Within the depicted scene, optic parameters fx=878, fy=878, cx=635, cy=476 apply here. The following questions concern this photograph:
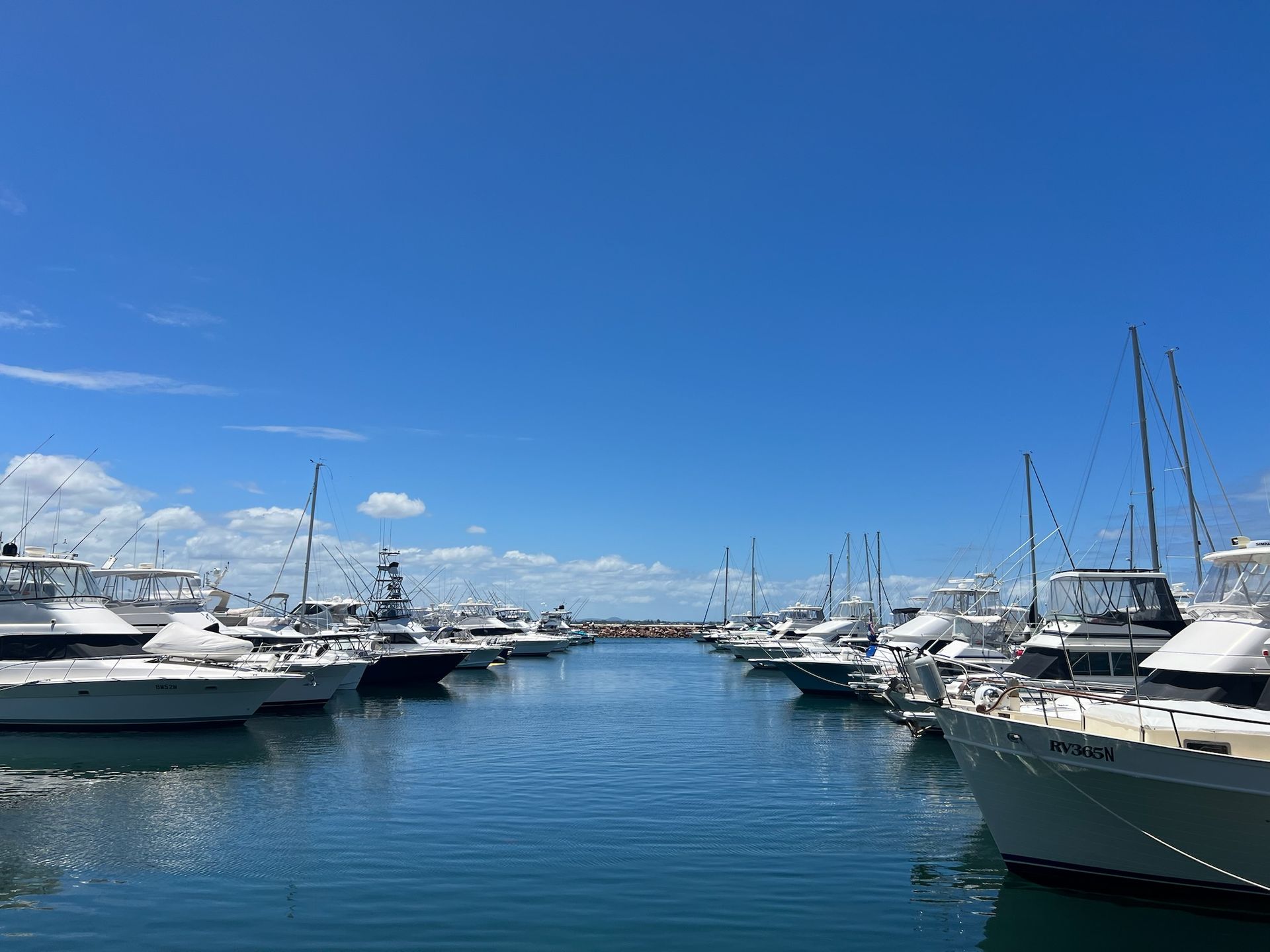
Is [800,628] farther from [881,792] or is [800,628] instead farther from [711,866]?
[711,866]

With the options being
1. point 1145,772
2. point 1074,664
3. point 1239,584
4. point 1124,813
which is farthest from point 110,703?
point 1239,584

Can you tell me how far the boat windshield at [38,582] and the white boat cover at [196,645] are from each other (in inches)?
158

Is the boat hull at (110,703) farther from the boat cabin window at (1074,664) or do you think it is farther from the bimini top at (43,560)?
the boat cabin window at (1074,664)

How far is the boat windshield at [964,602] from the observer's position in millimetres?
59969

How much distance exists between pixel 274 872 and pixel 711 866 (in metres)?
8.55

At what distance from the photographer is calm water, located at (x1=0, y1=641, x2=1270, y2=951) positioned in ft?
46.6

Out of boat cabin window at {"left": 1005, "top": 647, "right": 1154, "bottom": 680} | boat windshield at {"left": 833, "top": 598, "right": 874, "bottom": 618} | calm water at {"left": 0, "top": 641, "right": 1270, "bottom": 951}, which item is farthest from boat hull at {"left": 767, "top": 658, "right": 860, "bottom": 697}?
boat windshield at {"left": 833, "top": 598, "right": 874, "bottom": 618}

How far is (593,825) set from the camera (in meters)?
20.7

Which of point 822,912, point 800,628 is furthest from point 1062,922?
point 800,628

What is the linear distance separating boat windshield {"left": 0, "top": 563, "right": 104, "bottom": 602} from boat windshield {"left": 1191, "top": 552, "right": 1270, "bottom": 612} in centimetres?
4231

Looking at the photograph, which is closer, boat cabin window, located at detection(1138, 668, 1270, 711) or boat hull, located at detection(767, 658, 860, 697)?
boat cabin window, located at detection(1138, 668, 1270, 711)

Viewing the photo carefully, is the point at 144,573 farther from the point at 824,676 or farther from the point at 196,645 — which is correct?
the point at 824,676

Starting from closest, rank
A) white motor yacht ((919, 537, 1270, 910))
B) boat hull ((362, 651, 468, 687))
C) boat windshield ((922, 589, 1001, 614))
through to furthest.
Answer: white motor yacht ((919, 537, 1270, 910))
boat hull ((362, 651, 468, 687))
boat windshield ((922, 589, 1001, 614))

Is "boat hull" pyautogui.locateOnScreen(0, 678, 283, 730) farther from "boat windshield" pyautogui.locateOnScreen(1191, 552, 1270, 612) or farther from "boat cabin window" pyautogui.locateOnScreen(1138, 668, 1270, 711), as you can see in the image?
"boat windshield" pyautogui.locateOnScreen(1191, 552, 1270, 612)
